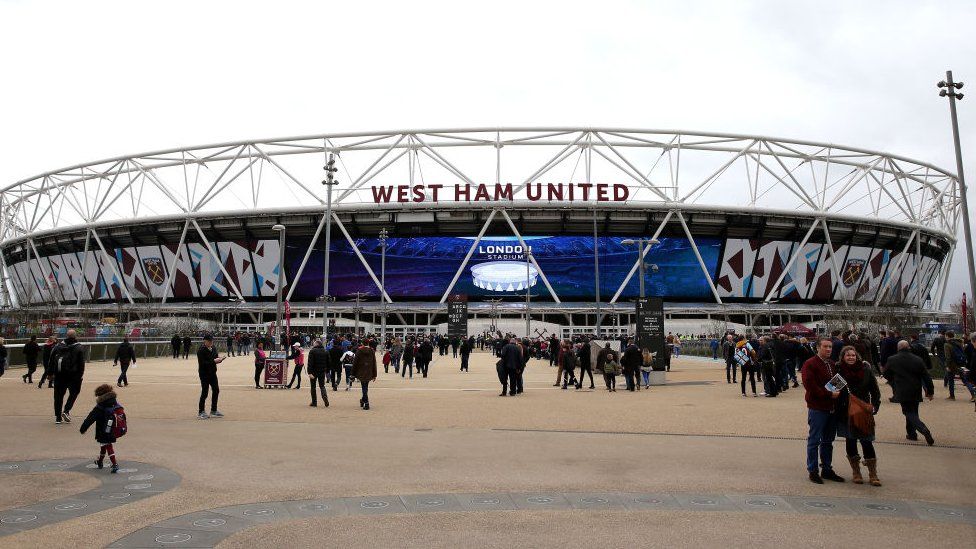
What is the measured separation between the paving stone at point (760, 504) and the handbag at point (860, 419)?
1.48 meters

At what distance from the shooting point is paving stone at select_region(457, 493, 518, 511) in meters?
6.87

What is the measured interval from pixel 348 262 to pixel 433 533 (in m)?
61.8

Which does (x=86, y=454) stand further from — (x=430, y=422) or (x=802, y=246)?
(x=802, y=246)

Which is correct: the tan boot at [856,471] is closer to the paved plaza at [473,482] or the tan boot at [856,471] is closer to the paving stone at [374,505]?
the paved plaza at [473,482]

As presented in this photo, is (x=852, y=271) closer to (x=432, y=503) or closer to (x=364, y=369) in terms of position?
(x=364, y=369)

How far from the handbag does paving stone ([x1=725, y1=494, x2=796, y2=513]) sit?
4.87ft

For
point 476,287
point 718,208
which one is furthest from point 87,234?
point 718,208

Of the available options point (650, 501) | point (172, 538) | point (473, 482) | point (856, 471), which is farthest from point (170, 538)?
point (856, 471)

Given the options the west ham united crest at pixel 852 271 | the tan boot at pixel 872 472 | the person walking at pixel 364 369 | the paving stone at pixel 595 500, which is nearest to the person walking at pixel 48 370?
the person walking at pixel 364 369

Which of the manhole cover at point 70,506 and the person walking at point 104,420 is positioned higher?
the person walking at point 104,420

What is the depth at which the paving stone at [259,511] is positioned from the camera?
647 centimetres

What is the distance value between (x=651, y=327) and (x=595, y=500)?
17.5 meters

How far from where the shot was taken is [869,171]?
6569 cm

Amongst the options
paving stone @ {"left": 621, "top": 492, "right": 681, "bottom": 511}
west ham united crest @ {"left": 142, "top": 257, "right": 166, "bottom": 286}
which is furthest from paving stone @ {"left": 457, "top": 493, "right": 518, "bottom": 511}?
west ham united crest @ {"left": 142, "top": 257, "right": 166, "bottom": 286}
